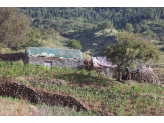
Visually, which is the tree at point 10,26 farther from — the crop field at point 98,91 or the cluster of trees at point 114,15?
the cluster of trees at point 114,15

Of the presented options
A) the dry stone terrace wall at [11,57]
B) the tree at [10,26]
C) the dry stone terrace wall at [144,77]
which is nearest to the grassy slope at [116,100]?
the dry stone terrace wall at [144,77]

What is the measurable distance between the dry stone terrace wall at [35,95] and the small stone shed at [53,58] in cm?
799

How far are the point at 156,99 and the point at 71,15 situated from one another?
450 feet

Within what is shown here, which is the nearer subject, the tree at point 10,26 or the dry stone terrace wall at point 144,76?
the dry stone terrace wall at point 144,76

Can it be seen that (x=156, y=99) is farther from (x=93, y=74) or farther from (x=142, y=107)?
(x=93, y=74)

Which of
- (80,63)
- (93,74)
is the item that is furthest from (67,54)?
(93,74)

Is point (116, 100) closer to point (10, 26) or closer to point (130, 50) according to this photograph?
point (130, 50)

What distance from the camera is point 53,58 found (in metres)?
19.4

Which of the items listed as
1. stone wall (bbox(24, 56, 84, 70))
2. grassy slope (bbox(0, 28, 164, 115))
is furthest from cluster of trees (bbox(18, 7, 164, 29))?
grassy slope (bbox(0, 28, 164, 115))

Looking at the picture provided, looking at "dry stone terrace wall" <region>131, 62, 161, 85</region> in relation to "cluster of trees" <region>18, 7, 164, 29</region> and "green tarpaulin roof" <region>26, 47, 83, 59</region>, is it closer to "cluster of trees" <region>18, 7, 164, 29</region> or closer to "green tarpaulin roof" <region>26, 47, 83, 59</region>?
"green tarpaulin roof" <region>26, 47, 83, 59</region>

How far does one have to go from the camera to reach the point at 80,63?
794 inches

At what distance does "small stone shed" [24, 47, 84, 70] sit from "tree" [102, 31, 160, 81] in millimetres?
7401

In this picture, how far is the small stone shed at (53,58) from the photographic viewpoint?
1927 centimetres

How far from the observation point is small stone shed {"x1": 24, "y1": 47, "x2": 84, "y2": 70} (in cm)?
1927
